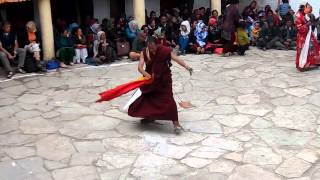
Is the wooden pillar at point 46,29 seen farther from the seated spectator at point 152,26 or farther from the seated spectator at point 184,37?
the seated spectator at point 184,37


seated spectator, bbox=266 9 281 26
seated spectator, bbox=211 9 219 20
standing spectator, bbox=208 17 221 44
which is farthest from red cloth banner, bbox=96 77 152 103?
→ seated spectator, bbox=266 9 281 26

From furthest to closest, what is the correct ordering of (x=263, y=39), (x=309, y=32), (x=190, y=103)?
(x=263, y=39), (x=309, y=32), (x=190, y=103)

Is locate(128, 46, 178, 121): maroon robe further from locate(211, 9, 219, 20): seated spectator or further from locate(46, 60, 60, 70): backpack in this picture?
locate(211, 9, 219, 20): seated spectator

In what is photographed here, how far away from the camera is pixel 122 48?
1383 cm

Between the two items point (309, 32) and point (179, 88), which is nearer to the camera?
A: point (179, 88)

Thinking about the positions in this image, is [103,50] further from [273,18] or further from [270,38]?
[273,18]

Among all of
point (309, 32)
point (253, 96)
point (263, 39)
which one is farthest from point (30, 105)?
point (263, 39)

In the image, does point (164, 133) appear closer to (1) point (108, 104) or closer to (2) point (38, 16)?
(1) point (108, 104)

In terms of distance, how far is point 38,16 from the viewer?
45.8 ft

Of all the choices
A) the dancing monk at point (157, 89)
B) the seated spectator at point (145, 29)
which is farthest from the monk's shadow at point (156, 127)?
the seated spectator at point (145, 29)

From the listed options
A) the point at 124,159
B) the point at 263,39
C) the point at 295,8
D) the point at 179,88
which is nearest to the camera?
the point at 124,159

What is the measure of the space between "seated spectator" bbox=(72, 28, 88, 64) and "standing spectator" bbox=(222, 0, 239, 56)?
3.98m

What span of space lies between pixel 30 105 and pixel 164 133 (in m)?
3.18

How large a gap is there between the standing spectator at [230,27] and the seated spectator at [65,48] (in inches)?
171
